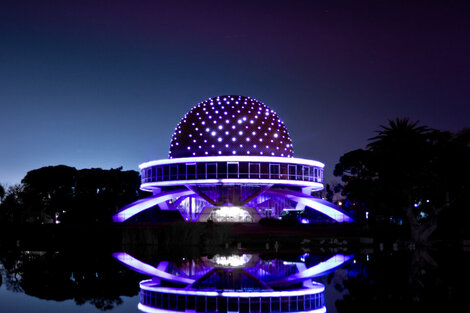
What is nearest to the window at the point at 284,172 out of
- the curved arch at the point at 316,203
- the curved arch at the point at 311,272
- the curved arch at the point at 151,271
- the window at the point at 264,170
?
the curved arch at the point at 316,203

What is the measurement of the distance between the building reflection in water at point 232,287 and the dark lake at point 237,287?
17 mm

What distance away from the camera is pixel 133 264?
17.1m

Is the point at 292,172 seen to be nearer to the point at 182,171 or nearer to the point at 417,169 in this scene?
the point at 182,171

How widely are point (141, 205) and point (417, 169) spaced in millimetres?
32356

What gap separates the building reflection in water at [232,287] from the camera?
30.3 ft

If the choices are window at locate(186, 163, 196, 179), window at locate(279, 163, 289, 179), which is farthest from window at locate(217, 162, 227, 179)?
window at locate(279, 163, 289, 179)

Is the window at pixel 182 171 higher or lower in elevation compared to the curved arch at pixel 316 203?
higher

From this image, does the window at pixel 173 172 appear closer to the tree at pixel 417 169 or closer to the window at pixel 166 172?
the window at pixel 166 172

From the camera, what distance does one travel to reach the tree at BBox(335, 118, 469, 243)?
2923 centimetres

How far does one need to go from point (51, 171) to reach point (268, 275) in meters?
60.5

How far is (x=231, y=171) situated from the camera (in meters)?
52.4

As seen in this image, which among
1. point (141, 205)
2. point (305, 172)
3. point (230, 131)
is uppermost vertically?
point (230, 131)

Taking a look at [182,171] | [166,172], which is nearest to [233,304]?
[182,171]

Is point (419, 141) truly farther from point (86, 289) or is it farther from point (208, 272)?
point (86, 289)
